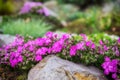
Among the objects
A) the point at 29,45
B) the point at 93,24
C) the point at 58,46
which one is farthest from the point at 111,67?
the point at 93,24

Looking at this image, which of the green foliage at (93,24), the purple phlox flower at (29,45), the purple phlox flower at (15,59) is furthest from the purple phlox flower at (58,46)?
the green foliage at (93,24)

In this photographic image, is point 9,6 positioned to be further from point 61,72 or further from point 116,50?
point 61,72

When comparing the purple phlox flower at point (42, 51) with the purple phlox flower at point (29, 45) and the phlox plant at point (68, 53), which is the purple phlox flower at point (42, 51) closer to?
the phlox plant at point (68, 53)

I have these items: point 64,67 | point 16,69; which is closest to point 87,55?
point 64,67

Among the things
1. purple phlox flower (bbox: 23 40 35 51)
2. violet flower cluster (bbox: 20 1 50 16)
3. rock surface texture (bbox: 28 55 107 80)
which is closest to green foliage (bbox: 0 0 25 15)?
violet flower cluster (bbox: 20 1 50 16)

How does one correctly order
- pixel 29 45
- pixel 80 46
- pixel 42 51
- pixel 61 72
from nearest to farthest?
1. pixel 61 72
2. pixel 80 46
3. pixel 42 51
4. pixel 29 45
